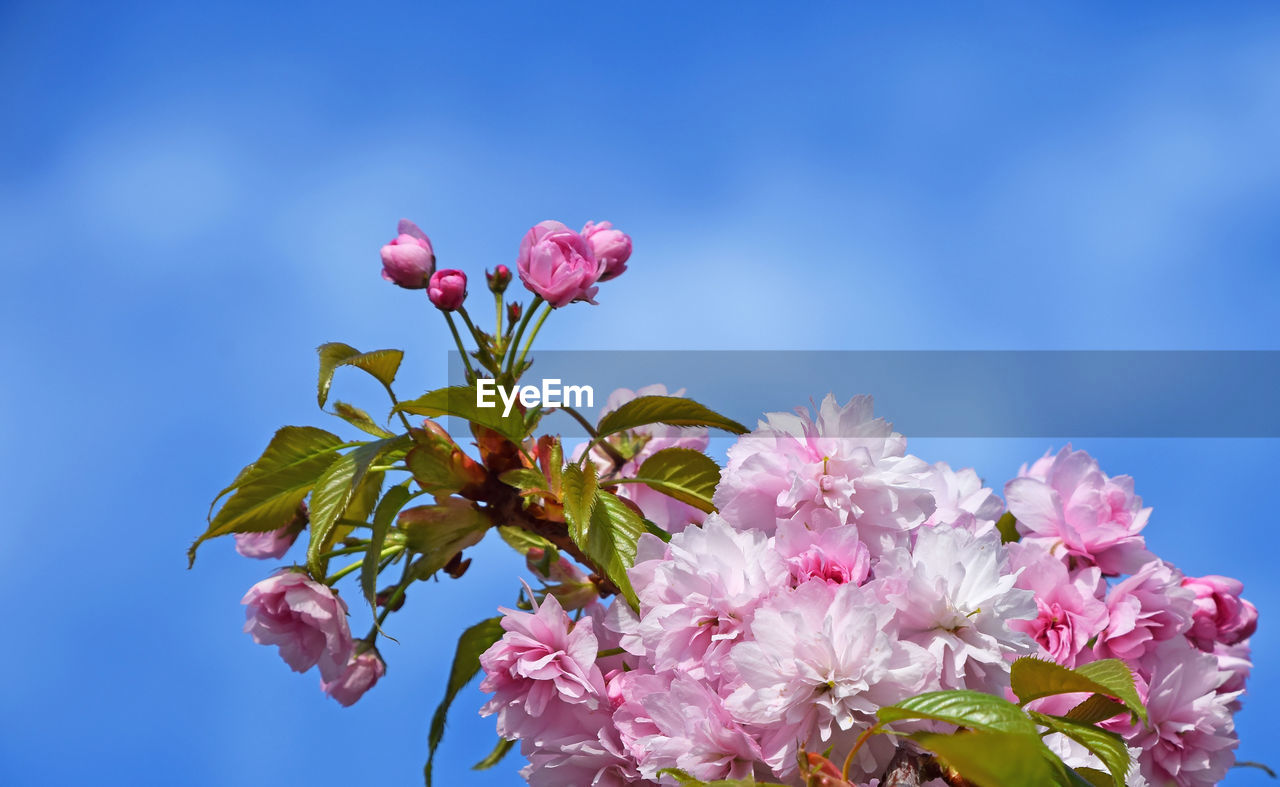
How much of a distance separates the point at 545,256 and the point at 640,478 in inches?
9.9

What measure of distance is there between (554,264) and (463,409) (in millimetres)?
202

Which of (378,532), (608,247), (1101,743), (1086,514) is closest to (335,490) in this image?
(378,532)

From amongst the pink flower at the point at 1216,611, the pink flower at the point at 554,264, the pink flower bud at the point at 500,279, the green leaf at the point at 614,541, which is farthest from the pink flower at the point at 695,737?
the pink flower at the point at 1216,611

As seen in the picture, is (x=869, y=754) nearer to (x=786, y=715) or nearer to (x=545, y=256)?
(x=786, y=715)

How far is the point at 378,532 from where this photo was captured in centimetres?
86

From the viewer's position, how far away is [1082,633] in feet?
2.86

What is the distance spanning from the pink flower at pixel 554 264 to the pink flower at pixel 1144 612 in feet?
2.06

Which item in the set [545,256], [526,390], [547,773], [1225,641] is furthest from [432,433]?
[1225,641]

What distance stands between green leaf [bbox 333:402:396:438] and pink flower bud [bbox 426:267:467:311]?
156 mm

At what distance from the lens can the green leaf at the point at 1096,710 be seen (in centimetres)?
67

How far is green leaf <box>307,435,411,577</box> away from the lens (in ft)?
2.78

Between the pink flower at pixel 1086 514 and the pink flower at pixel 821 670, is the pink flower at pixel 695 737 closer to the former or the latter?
the pink flower at pixel 821 670

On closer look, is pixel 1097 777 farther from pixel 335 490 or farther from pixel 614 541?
pixel 335 490

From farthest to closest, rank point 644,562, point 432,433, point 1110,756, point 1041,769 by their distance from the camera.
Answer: point 432,433 < point 644,562 < point 1110,756 < point 1041,769
